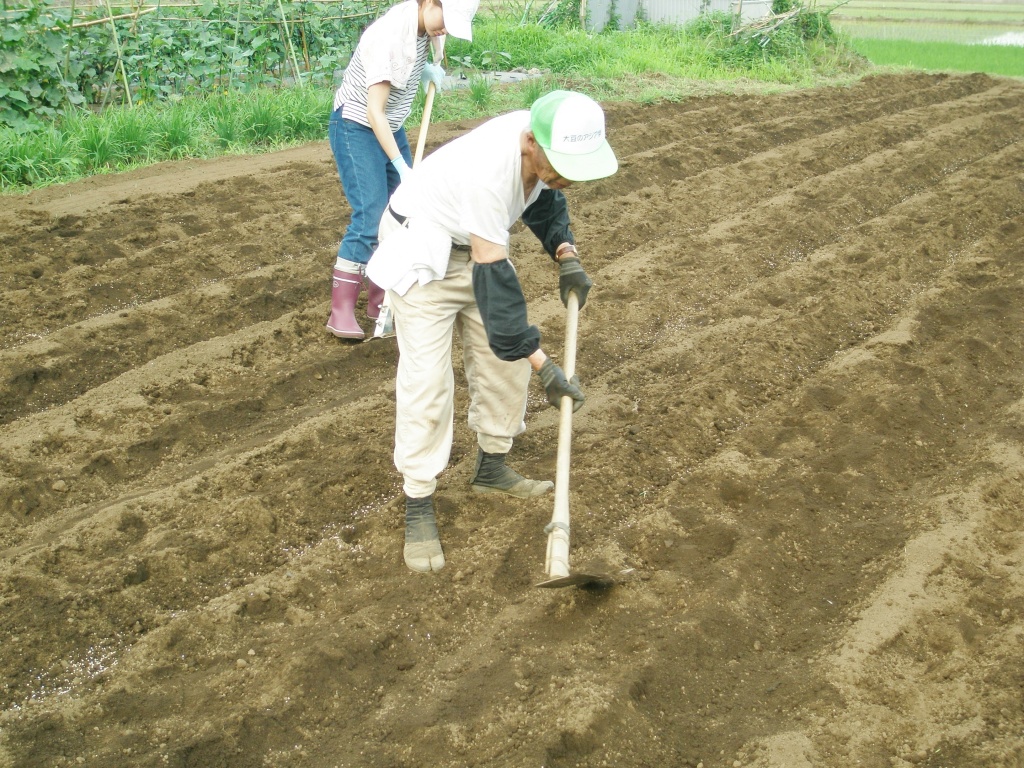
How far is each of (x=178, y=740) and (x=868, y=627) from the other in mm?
1974

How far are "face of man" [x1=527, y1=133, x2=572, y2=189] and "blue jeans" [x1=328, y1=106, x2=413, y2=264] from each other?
1.71m

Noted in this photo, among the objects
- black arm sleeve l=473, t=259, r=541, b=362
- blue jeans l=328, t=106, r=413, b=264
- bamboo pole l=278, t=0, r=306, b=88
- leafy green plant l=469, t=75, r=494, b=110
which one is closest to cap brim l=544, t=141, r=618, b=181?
black arm sleeve l=473, t=259, r=541, b=362

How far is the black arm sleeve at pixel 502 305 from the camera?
9.20 feet

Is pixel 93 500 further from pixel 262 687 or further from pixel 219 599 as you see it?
pixel 262 687

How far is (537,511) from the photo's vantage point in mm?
3467

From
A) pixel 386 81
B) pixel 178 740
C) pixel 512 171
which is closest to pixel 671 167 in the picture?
pixel 386 81

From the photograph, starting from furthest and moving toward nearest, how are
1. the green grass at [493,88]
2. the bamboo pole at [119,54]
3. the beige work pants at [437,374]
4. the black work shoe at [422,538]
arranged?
the bamboo pole at [119,54]
the green grass at [493,88]
the black work shoe at [422,538]
the beige work pants at [437,374]

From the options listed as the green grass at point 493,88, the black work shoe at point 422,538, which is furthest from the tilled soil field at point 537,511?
the green grass at point 493,88

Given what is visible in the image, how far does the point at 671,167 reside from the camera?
7.21m

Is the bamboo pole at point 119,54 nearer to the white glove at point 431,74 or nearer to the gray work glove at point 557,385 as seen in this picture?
the white glove at point 431,74

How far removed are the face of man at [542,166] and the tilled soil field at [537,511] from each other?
1.21 meters

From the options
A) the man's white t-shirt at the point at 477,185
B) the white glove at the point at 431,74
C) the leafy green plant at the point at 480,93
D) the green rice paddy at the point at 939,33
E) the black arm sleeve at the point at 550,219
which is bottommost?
the green rice paddy at the point at 939,33

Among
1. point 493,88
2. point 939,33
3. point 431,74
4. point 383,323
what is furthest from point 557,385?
point 939,33

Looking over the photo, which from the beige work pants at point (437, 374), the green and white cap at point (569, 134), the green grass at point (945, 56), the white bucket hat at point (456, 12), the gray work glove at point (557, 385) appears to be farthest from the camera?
the green grass at point (945, 56)
